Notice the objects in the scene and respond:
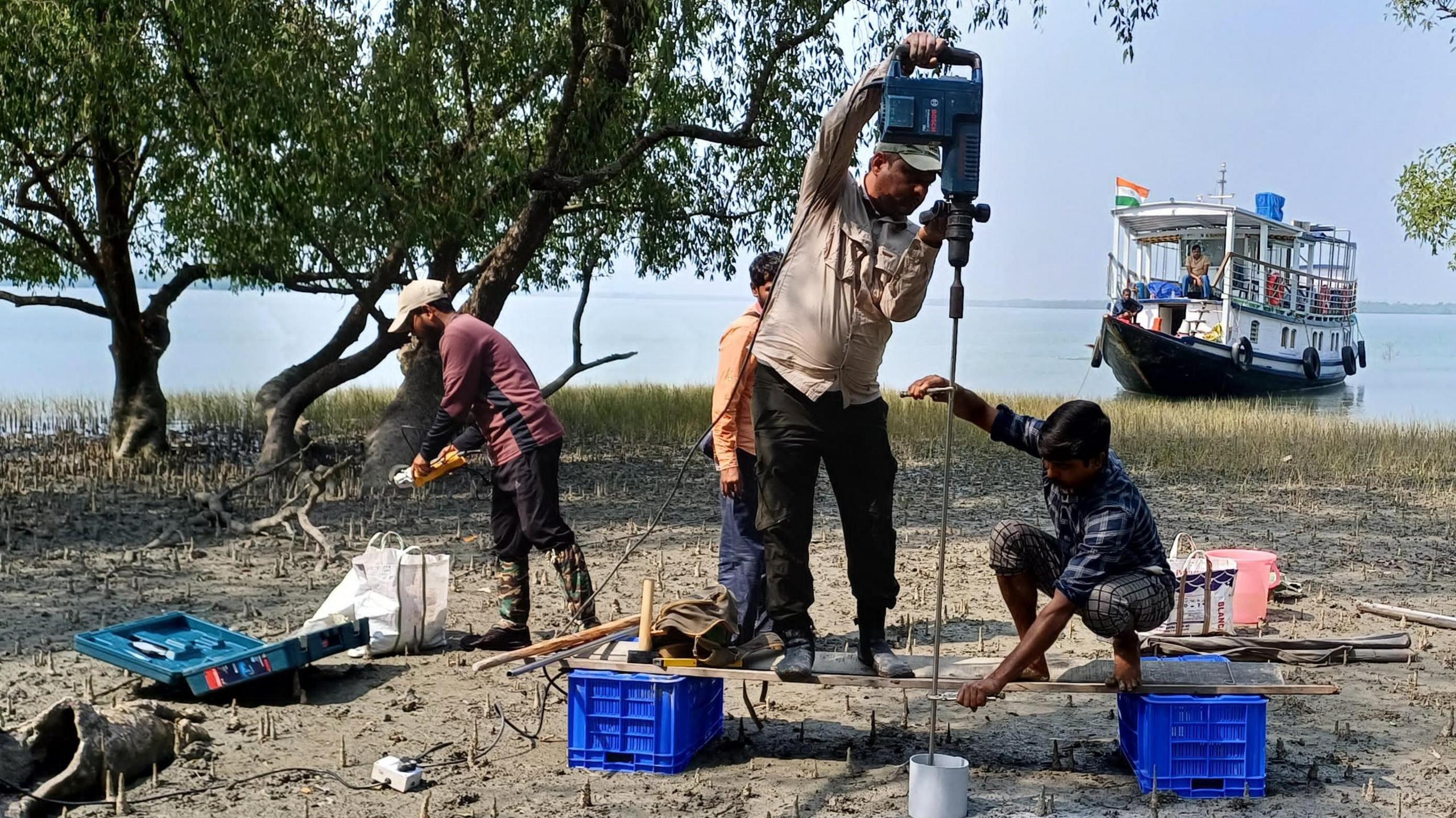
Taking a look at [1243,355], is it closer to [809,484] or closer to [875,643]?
[875,643]

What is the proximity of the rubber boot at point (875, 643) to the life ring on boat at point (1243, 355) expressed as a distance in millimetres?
27129

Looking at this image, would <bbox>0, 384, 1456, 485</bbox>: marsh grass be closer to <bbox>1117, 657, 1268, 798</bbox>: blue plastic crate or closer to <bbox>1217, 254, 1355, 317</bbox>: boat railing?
<bbox>1117, 657, 1268, 798</bbox>: blue plastic crate

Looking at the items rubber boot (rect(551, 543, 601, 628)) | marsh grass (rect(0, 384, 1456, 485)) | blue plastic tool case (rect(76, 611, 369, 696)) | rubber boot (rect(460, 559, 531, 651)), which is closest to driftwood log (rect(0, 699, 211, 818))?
blue plastic tool case (rect(76, 611, 369, 696))

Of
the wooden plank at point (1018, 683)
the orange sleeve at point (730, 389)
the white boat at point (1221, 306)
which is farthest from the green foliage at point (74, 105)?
the white boat at point (1221, 306)

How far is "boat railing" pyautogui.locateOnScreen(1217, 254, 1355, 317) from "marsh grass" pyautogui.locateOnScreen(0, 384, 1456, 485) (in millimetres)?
9879

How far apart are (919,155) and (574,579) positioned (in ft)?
9.68

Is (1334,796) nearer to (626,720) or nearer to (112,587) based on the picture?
(626,720)

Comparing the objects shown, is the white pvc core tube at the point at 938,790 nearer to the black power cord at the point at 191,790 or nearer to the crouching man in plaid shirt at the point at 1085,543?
the crouching man in plaid shirt at the point at 1085,543

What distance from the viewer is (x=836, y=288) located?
4609mm

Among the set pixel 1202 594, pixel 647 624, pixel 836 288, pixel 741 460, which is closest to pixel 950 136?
pixel 836 288

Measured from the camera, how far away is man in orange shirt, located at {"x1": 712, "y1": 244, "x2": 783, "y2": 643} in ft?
19.0

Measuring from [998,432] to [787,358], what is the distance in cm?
82

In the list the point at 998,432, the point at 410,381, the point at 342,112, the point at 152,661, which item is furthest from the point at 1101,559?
the point at 410,381

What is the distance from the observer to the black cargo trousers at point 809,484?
15.3 feet
